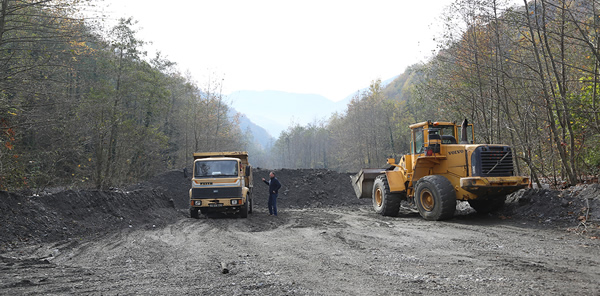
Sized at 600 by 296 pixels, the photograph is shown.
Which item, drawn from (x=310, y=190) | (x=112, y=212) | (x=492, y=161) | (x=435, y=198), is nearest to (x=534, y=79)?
(x=492, y=161)

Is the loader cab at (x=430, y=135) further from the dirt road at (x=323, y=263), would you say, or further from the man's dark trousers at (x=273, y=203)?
the man's dark trousers at (x=273, y=203)

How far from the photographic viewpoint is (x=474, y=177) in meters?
9.77

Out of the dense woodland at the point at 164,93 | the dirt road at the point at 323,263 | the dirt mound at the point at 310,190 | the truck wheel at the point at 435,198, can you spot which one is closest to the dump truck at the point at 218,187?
the dirt road at the point at 323,263

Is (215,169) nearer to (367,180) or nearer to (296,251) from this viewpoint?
(367,180)

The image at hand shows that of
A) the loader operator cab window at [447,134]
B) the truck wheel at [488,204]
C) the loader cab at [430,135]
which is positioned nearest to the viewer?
the truck wheel at [488,204]

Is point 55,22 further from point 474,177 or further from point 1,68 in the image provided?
point 474,177

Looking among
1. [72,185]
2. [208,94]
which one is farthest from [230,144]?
[72,185]

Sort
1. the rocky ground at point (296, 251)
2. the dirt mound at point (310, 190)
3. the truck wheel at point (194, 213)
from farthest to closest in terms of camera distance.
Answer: the dirt mound at point (310, 190) < the truck wheel at point (194, 213) < the rocky ground at point (296, 251)

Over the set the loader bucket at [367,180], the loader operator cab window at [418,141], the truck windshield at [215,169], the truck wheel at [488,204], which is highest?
the loader operator cab window at [418,141]

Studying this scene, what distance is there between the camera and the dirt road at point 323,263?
4641mm

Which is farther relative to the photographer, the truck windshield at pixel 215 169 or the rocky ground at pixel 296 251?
the truck windshield at pixel 215 169

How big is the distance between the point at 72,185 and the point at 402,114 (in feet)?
132

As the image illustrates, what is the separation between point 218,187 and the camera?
12.8 metres

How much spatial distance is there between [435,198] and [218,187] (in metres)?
6.71
